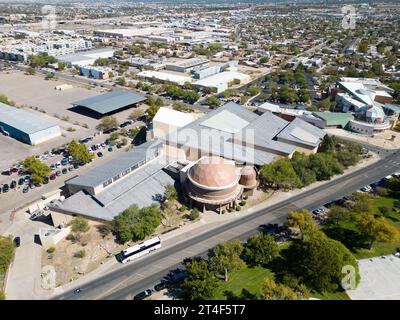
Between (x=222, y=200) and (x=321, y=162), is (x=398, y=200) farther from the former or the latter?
(x=222, y=200)

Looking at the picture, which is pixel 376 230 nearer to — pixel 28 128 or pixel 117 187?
pixel 117 187

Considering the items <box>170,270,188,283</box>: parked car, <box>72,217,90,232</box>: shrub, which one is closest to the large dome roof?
<box>170,270,188,283</box>: parked car

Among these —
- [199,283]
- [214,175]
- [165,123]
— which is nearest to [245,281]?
[199,283]

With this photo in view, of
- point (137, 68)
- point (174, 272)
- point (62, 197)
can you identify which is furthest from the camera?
point (137, 68)

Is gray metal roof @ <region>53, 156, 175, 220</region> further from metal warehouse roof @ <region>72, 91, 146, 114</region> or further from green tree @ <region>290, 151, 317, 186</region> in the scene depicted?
metal warehouse roof @ <region>72, 91, 146, 114</region>

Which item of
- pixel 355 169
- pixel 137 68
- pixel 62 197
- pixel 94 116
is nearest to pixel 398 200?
pixel 355 169

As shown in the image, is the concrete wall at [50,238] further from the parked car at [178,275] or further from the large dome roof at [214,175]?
the large dome roof at [214,175]
